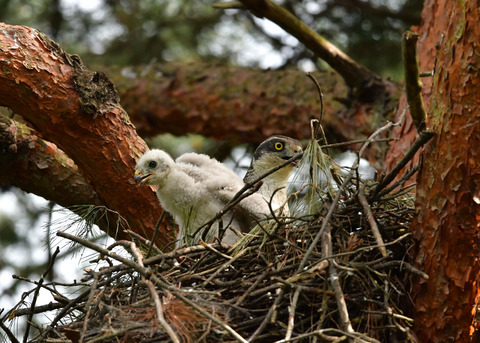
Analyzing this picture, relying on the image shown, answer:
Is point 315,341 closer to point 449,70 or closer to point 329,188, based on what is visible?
point 329,188

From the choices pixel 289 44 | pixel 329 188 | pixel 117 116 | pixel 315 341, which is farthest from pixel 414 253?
pixel 289 44

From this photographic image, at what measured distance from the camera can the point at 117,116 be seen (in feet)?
16.7

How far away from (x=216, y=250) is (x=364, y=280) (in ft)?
2.60

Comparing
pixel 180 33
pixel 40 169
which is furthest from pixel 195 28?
pixel 40 169

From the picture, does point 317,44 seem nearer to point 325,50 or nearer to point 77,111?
point 325,50

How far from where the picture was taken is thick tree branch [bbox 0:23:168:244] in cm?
472

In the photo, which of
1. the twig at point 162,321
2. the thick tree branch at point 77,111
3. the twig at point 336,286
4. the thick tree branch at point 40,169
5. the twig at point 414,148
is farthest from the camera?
the thick tree branch at point 40,169

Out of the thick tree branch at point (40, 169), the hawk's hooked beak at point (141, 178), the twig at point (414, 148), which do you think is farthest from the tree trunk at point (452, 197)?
the thick tree branch at point (40, 169)

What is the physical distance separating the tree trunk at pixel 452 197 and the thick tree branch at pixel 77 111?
2.23 metres

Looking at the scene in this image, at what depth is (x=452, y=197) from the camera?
3.56 m

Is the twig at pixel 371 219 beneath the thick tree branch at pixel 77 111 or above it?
beneath

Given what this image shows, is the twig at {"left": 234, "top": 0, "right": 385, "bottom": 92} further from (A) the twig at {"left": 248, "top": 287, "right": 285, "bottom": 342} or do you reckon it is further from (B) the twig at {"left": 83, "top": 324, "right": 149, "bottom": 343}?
(B) the twig at {"left": 83, "top": 324, "right": 149, "bottom": 343}

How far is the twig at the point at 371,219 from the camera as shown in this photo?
11.3 ft

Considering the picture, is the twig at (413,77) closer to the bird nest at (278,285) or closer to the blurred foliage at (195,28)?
the bird nest at (278,285)
